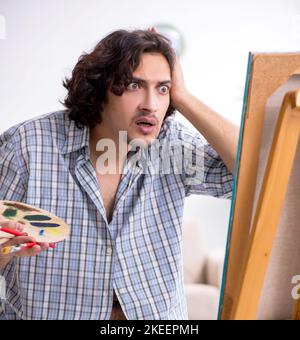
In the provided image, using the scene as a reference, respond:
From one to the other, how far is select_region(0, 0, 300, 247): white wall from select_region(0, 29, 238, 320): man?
0.80 ft

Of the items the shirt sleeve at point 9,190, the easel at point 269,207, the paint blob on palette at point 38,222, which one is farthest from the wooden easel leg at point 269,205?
the shirt sleeve at point 9,190

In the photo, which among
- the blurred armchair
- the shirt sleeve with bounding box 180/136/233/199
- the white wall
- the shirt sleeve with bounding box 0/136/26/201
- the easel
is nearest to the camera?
the easel

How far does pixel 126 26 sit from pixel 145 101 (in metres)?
0.42

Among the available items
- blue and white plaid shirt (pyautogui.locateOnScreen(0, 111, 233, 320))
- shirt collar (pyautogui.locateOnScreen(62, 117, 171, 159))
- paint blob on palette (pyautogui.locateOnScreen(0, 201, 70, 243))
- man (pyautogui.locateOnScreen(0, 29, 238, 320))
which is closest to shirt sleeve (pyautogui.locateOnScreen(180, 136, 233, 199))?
man (pyautogui.locateOnScreen(0, 29, 238, 320))

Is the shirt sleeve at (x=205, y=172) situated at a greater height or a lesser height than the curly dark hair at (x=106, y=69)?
lesser

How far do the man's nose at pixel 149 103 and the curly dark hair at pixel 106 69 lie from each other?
6cm

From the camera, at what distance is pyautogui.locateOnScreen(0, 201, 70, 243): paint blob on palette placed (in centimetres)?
109

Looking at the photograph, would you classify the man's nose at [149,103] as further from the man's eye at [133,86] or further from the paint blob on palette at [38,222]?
the paint blob on palette at [38,222]

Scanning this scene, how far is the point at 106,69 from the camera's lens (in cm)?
137

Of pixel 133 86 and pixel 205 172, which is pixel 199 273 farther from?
pixel 133 86

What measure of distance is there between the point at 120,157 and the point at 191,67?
25.5 inches

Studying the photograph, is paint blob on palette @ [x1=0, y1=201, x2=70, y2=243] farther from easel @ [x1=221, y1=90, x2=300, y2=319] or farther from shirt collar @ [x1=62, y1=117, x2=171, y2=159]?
easel @ [x1=221, y1=90, x2=300, y2=319]

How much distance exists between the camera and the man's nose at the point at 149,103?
1327mm

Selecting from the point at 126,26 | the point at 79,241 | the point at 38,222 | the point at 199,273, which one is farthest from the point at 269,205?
the point at 199,273
